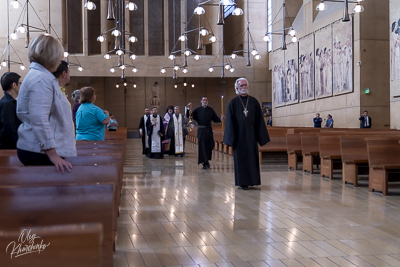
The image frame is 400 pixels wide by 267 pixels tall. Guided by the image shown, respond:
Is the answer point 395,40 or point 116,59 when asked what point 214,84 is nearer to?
point 116,59

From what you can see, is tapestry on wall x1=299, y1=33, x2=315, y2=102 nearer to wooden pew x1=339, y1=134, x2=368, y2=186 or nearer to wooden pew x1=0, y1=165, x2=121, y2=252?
wooden pew x1=339, y1=134, x2=368, y2=186

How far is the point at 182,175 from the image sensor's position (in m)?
10.2

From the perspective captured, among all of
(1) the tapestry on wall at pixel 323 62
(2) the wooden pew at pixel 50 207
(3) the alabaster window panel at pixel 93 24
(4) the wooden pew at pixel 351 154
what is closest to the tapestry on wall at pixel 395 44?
(1) the tapestry on wall at pixel 323 62

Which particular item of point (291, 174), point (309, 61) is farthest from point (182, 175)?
point (309, 61)

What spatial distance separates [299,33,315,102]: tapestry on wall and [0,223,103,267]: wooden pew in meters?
20.9

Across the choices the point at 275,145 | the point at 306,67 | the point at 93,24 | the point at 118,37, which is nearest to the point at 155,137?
the point at 275,145

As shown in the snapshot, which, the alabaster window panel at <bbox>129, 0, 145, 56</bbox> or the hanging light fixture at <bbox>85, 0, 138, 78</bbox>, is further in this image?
the alabaster window panel at <bbox>129, 0, 145, 56</bbox>

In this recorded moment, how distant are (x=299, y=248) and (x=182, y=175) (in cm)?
598

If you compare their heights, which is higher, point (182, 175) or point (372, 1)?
point (372, 1)

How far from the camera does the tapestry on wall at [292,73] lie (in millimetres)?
24406

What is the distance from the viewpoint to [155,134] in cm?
1553

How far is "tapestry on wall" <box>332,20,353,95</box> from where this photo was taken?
746 inches

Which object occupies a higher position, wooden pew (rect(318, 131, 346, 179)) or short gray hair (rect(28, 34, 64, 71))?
short gray hair (rect(28, 34, 64, 71))

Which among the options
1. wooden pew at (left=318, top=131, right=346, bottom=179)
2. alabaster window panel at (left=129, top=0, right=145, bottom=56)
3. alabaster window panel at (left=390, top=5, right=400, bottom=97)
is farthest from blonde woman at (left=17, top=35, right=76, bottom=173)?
alabaster window panel at (left=129, top=0, right=145, bottom=56)
